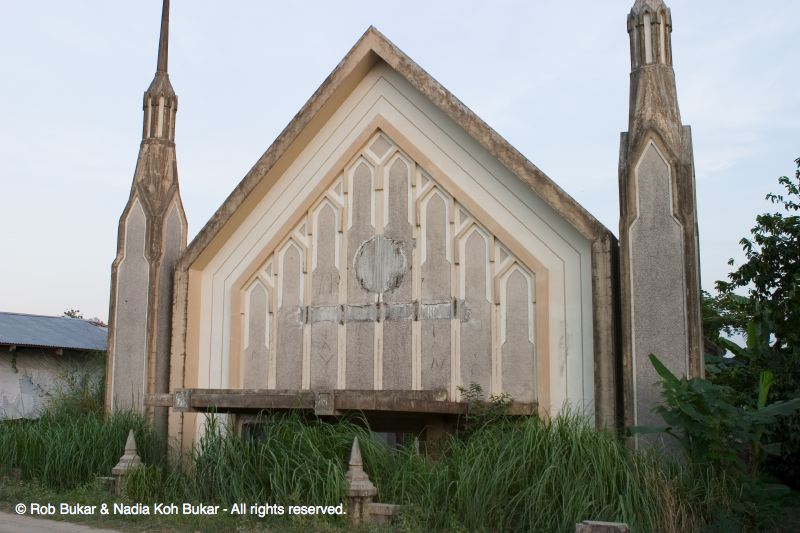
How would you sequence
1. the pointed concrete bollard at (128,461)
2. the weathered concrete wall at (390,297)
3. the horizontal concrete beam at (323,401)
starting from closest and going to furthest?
the horizontal concrete beam at (323,401)
the pointed concrete bollard at (128,461)
the weathered concrete wall at (390,297)

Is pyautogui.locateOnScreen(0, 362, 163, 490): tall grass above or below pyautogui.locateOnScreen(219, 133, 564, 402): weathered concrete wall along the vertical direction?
below

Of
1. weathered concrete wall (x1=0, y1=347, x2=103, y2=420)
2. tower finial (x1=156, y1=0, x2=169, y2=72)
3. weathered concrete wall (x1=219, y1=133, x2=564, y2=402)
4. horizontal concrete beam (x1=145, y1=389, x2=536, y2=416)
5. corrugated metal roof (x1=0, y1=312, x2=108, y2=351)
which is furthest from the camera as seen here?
corrugated metal roof (x1=0, y1=312, x2=108, y2=351)

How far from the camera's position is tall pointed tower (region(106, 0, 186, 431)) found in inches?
562

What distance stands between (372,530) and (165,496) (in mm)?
3368

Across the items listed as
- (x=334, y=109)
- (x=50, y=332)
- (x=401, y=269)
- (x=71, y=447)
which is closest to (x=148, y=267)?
(x=71, y=447)

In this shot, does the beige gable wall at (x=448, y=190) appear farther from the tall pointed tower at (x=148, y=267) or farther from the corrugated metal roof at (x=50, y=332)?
the corrugated metal roof at (x=50, y=332)

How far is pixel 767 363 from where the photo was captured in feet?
39.4

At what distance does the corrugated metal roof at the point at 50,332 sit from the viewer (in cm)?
2012

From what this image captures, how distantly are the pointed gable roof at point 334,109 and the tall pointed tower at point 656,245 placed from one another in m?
0.63

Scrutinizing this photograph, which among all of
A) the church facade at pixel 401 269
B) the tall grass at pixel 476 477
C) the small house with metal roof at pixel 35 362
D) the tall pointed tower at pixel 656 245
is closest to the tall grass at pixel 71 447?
the tall grass at pixel 476 477

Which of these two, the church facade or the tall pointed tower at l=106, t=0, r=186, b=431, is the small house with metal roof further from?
the church facade

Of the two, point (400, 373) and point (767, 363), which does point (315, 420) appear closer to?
point (400, 373)

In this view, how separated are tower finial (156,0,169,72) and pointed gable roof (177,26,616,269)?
348cm

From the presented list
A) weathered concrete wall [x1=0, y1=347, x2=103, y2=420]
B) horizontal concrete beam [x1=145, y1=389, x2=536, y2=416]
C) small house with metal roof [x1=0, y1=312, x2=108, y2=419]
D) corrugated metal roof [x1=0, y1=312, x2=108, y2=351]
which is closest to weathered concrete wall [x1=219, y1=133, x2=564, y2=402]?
horizontal concrete beam [x1=145, y1=389, x2=536, y2=416]
